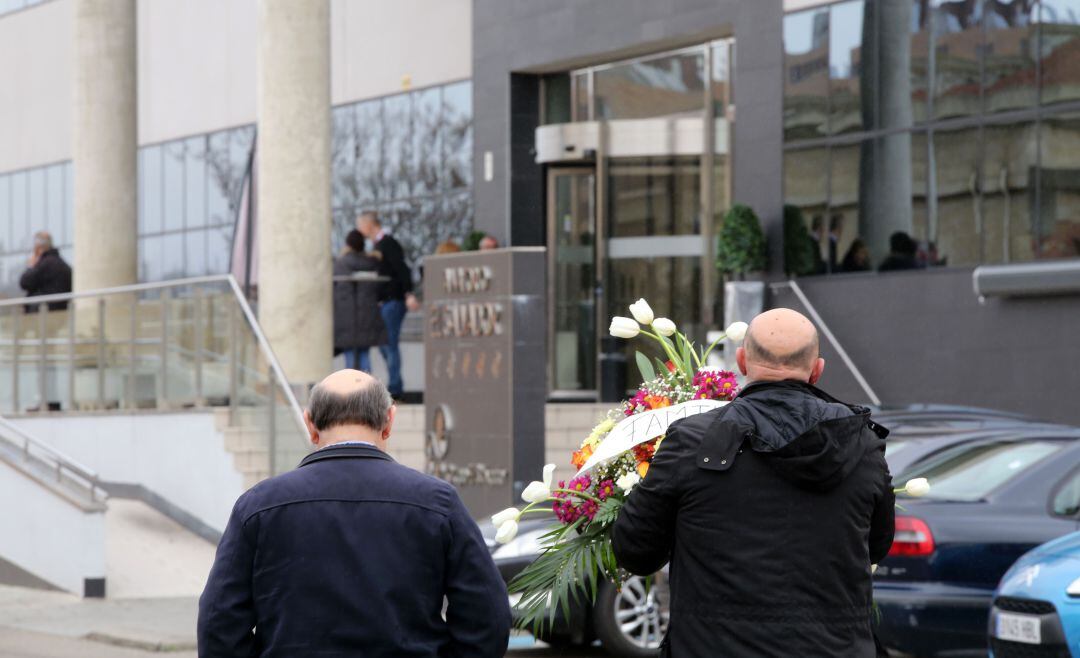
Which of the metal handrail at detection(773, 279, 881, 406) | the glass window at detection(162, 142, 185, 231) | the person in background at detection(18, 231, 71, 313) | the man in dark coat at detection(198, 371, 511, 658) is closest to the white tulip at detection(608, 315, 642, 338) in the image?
the man in dark coat at detection(198, 371, 511, 658)

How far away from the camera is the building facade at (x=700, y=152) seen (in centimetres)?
1919

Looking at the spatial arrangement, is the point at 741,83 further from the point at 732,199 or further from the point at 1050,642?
the point at 1050,642

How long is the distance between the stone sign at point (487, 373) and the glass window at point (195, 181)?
59.0 feet

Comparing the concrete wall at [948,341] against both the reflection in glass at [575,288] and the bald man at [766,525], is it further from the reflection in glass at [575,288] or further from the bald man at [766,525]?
the bald man at [766,525]

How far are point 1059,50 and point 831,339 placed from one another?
4.37m

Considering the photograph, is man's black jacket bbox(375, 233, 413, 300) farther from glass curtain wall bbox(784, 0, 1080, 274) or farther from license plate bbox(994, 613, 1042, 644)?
license plate bbox(994, 613, 1042, 644)

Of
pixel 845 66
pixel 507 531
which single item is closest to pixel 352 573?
pixel 507 531

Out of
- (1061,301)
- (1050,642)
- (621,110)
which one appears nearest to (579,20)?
(621,110)

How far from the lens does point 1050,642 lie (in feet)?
27.2

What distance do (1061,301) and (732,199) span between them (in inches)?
228

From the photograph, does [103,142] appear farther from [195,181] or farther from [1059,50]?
[1059,50]

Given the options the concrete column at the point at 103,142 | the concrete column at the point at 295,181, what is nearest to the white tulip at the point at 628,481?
the concrete column at the point at 295,181

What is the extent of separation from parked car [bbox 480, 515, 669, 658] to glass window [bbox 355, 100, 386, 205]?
17.9 m

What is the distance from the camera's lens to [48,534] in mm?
15320
